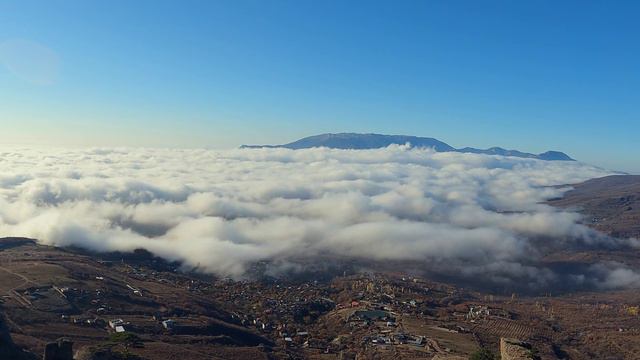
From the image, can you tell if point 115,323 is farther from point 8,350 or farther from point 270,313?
point 8,350

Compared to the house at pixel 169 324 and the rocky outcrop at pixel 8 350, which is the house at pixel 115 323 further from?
the rocky outcrop at pixel 8 350

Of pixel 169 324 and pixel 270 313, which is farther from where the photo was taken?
pixel 270 313

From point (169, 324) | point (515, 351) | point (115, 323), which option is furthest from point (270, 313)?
point (515, 351)

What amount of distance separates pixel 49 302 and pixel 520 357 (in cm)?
9057

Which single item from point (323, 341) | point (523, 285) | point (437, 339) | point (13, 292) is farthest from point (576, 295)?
point (13, 292)

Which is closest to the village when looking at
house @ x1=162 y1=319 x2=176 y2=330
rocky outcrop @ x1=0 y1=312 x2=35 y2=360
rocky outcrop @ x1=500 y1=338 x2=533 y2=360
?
house @ x1=162 y1=319 x2=176 y2=330

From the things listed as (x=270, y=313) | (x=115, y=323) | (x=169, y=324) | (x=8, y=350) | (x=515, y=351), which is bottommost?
(x=270, y=313)

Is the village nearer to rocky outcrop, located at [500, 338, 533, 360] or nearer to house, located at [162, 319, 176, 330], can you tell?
house, located at [162, 319, 176, 330]

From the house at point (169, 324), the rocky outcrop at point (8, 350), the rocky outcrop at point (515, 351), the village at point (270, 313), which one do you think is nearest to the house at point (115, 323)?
the village at point (270, 313)

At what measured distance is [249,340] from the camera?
105375 millimetres

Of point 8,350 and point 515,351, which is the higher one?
point 515,351

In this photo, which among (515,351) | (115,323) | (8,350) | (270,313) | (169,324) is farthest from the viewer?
(270,313)

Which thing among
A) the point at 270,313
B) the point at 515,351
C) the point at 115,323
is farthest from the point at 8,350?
the point at 270,313

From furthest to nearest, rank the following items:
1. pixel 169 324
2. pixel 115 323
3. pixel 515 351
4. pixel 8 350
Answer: pixel 169 324, pixel 115 323, pixel 8 350, pixel 515 351
